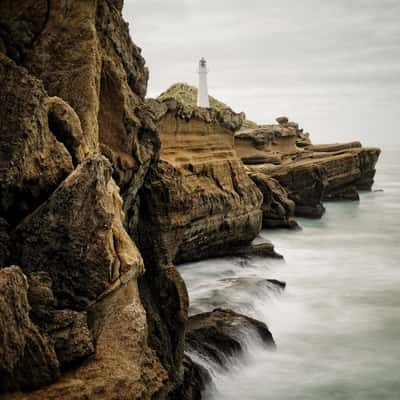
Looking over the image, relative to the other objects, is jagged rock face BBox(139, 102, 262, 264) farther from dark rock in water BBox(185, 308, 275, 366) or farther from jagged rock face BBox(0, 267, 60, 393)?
jagged rock face BBox(0, 267, 60, 393)

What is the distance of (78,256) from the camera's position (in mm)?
5086

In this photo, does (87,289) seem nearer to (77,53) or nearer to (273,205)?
(77,53)

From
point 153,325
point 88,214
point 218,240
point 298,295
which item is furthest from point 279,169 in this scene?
point 88,214

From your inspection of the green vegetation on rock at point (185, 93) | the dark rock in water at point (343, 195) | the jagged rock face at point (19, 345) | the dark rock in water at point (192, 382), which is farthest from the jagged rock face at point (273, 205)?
the green vegetation on rock at point (185, 93)

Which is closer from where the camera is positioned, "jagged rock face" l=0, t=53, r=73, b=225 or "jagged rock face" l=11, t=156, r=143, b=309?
"jagged rock face" l=11, t=156, r=143, b=309

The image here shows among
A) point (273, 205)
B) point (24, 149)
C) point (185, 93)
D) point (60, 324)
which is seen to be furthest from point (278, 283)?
point (185, 93)

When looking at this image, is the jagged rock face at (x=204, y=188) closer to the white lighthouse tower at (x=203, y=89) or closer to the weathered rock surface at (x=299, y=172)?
the weathered rock surface at (x=299, y=172)

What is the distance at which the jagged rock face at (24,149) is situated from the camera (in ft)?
17.1

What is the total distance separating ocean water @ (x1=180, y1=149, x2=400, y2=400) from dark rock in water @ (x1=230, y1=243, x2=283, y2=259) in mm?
418

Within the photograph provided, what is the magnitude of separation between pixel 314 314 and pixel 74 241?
936 cm

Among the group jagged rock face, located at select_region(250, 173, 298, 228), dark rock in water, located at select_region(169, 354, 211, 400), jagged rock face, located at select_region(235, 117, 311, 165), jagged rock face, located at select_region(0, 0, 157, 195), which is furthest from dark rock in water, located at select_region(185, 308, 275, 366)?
jagged rock face, located at select_region(235, 117, 311, 165)

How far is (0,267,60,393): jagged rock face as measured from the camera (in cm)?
391

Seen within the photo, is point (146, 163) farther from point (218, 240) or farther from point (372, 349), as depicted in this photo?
point (218, 240)

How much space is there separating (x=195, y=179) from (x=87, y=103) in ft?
30.5
